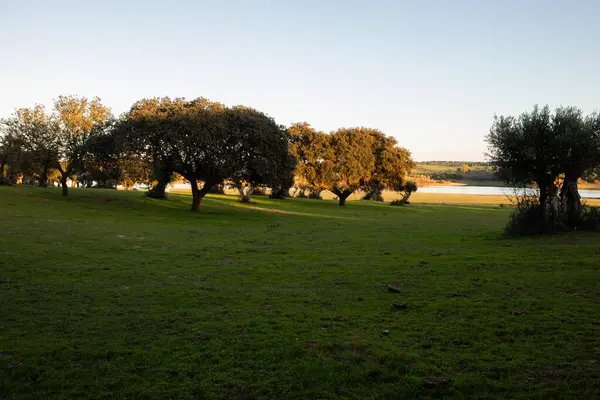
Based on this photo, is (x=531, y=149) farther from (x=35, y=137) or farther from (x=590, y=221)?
(x=35, y=137)

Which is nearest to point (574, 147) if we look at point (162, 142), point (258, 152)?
point (258, 152)

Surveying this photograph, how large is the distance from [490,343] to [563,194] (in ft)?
68.6

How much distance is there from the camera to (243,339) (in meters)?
8.29

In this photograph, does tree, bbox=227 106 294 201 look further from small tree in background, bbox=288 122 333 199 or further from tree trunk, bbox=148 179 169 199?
small tree in background, bbox=288 122 333 199

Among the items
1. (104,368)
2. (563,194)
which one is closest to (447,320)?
(104,368)

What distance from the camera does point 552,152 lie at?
83.0 feet

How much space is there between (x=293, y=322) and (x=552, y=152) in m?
21.5

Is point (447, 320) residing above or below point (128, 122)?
below

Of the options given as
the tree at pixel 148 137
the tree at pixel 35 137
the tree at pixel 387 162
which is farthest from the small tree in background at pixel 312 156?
the tree at pixel 35 137

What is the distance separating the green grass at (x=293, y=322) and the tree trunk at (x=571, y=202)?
21.4 feet

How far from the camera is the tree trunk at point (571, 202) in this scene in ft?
83.4

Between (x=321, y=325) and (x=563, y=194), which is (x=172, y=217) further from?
(x=321, y=325)

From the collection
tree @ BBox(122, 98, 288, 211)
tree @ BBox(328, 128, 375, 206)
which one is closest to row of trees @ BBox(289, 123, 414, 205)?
tree @ BBox(328, 128, 375, 206)

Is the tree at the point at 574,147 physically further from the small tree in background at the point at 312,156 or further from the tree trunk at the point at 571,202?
the small tree in background at the point at 312,156
